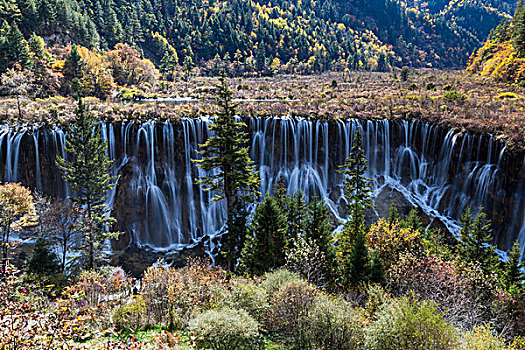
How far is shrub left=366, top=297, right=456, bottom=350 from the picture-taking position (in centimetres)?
1199

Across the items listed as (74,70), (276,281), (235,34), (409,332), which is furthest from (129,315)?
(235,34)

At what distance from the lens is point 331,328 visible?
45.2 feet

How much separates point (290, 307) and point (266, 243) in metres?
9.07

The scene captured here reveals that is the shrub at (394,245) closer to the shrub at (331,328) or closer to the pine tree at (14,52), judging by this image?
the shrub at (331,328)

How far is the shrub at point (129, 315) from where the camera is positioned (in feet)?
45.4

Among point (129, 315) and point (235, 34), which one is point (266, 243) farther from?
point (235, 34)

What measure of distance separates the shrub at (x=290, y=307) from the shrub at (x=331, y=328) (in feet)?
1.87

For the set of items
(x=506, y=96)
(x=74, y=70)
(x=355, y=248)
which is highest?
(x=74, y=70)

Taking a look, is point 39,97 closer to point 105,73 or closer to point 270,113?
point 105,73

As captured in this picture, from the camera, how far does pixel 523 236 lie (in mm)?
32344

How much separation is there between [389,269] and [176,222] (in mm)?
23797

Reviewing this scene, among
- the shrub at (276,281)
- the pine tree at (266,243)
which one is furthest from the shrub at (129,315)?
the pine tree at (266,243)

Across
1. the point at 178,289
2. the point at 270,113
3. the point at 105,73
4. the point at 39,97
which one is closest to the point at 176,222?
the point at 270,113

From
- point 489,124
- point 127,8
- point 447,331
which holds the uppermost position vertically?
point 127,8
